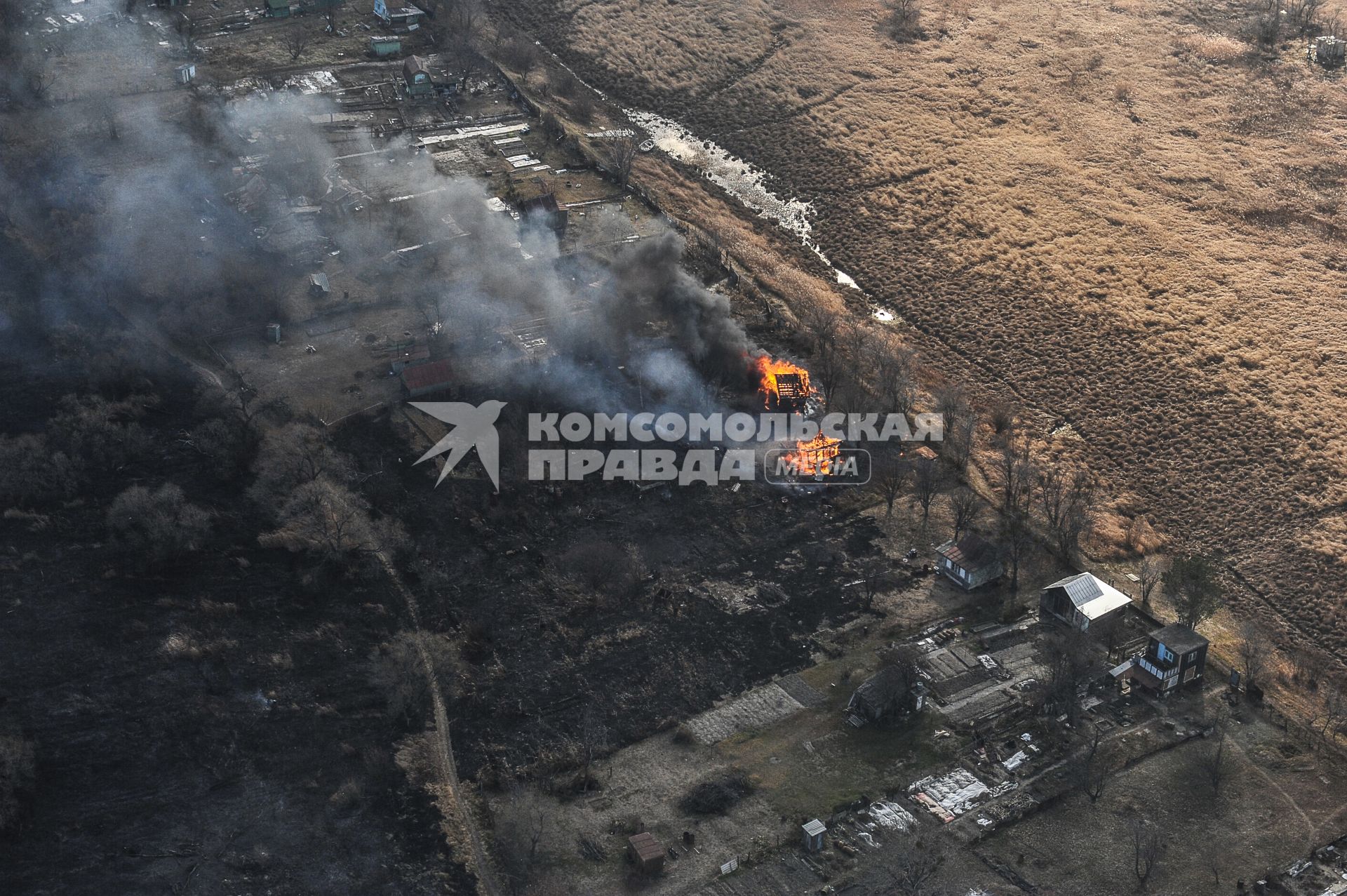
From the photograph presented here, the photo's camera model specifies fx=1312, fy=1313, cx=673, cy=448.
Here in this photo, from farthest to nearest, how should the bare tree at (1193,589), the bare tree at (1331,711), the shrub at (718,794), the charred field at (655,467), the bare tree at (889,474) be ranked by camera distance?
the bare tree at (889,474) → the bare tree at (1193,589) → the bare tree at (1331,711) → the shrub at (718,794) → the charred field at (655,467)

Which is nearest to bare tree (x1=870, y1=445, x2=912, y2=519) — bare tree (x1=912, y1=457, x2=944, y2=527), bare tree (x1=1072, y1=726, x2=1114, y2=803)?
bare tree (x1=912, y1=457, x2=944, y2=527)

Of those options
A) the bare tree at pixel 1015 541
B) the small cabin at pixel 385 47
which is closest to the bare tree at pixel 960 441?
the bare tree at pixel 1015 541

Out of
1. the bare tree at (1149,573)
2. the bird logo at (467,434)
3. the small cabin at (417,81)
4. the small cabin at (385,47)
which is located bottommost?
the bare tree at (1149,573)

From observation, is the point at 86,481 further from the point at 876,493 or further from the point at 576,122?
the point at 576,122

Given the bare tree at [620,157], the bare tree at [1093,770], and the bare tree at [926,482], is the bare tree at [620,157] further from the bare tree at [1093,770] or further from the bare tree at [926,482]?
the bare tree at [1093,770]

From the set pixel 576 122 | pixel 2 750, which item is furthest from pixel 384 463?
pixel 576 122

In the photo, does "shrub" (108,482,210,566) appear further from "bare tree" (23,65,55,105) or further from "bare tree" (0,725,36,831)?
"bare tree" (23,65,55,105)

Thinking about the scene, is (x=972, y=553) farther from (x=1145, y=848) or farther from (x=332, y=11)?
(x=332, y=11)

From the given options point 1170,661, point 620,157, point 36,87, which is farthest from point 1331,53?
point 36,87
